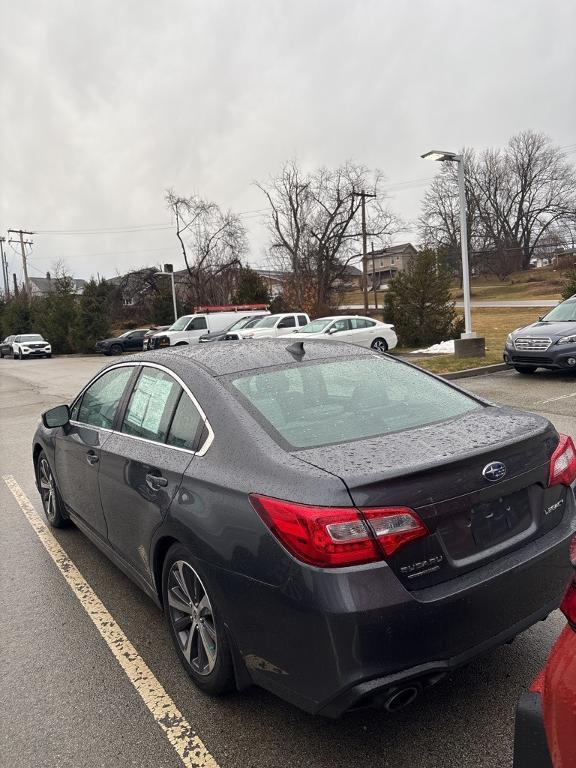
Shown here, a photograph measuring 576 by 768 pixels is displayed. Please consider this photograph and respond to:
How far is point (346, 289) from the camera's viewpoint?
50.5 meters

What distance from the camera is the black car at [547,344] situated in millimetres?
11377

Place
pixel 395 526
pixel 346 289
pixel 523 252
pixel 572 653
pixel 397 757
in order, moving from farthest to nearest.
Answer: pixel 523 252 < pixel 346 289 < pixel 397 757 < pixel 395 526 < pixel 572 653

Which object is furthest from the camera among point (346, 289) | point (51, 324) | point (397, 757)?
point (346, 289)

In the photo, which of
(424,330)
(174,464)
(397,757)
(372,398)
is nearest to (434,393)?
(372,398)

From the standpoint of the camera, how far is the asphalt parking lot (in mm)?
2357

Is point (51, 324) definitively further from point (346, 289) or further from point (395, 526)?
point (395, 526)

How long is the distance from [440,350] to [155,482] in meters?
16.7

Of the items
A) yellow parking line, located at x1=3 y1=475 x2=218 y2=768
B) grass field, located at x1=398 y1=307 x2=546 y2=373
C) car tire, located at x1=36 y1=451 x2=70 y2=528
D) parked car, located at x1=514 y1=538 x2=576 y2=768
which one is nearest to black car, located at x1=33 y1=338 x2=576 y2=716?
yellow parking line, located at x1=3 y1=475 x2=218 y2=768

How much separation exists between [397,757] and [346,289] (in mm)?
49296

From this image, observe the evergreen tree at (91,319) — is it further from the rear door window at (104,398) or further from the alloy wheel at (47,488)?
the rear door window at (104,398)

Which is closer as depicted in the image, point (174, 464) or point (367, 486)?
point (367, 486)

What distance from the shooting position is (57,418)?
14.4ft

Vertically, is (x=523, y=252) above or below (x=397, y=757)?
above

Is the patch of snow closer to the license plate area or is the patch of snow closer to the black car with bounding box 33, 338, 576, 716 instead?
the black car with bounding box 33, 338, 576, 716
